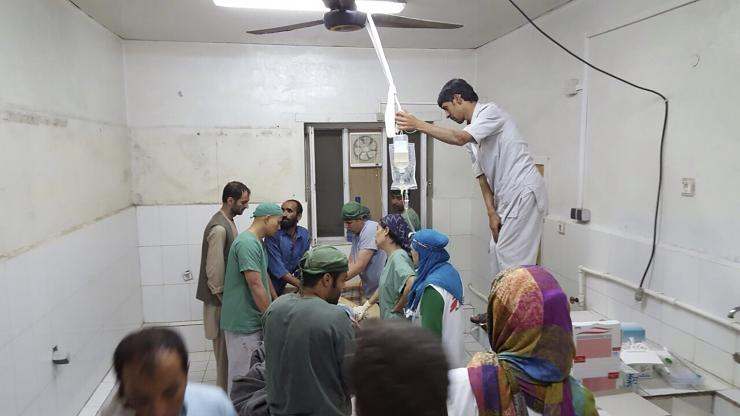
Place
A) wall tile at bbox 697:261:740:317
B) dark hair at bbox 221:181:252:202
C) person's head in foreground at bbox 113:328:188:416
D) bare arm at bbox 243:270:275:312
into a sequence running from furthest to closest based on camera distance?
dark hair at bbox 221:181:252:202 < bare arm at bbox 243:270:275:312 < wall tile at bbox 697:261:740:317 < person's head in foreground at bbox 113:328:188:416

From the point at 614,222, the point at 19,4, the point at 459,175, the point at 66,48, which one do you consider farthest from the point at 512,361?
the point at 459,175

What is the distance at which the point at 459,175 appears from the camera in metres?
5.27

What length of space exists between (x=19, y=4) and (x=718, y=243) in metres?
3.88

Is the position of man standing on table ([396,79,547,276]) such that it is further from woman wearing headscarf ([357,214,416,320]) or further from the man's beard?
the man's beard

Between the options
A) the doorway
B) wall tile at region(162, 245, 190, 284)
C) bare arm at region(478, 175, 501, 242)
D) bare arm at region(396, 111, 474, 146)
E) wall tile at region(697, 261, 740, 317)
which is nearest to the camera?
wall tile at region(697, 261, 740, 317)

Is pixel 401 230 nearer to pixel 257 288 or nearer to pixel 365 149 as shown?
pixel 257 288

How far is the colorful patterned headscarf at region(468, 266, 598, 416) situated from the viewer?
50.1 inches

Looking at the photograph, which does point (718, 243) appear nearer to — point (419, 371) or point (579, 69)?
point (579, 69)

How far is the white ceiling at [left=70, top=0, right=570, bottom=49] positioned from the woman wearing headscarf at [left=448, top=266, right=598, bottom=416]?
108 inches

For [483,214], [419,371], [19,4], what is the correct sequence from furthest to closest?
[483,214] < [19,4] < [419,371]

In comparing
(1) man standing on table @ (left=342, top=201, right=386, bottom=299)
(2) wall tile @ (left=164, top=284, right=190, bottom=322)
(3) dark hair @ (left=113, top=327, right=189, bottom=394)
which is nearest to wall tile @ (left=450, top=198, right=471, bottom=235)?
(1) man standing on table @ (left=342, top=201, right=386, bottom=299)

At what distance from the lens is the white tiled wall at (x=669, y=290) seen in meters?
2.26

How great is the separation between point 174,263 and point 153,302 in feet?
1.50

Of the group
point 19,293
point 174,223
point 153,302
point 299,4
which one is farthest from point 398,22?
point 153,302
